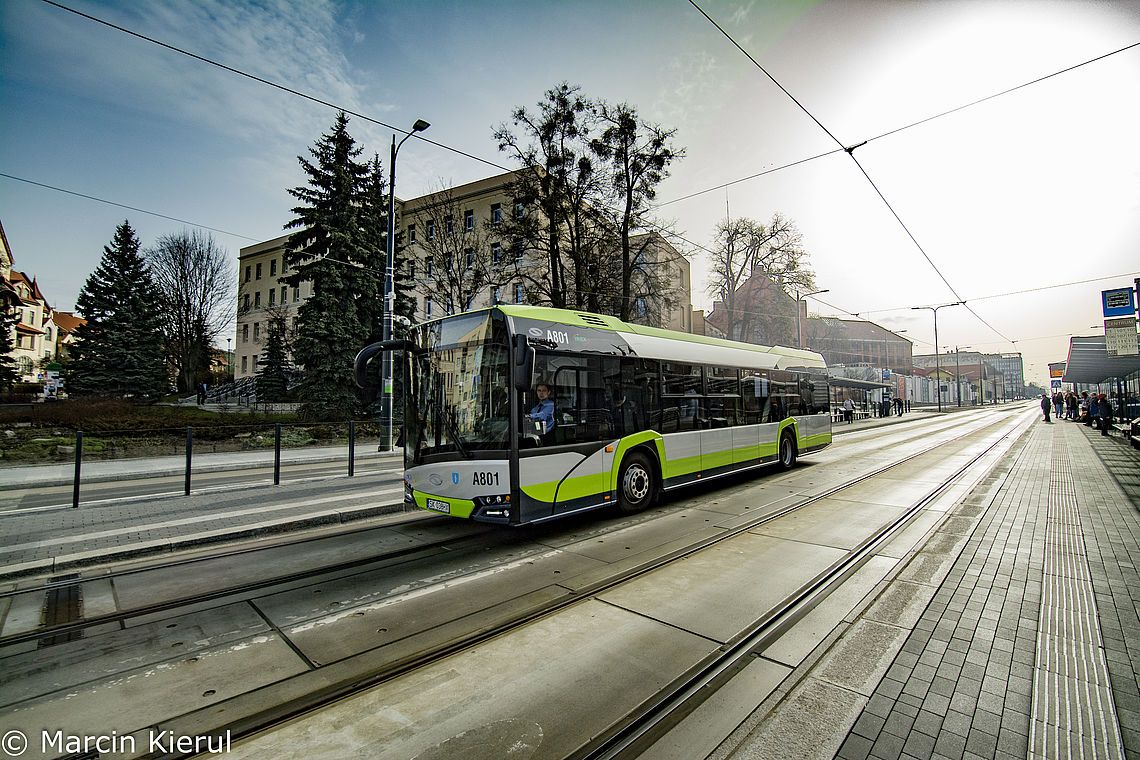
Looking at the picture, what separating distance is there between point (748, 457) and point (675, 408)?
10.2 ft

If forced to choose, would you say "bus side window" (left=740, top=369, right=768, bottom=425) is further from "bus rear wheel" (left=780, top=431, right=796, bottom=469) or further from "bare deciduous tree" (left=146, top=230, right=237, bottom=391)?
"bare deciduous tree" (left=146, top=230, right=237, bottom=391)

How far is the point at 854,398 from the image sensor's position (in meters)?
53.6

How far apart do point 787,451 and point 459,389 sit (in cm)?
928

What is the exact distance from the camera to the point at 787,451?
12.4 meters

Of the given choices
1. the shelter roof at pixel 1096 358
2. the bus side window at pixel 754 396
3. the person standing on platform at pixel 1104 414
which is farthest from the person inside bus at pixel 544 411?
the person standing on platform at pixel 1104 414

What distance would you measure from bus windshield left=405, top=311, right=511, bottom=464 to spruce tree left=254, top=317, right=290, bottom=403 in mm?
28577

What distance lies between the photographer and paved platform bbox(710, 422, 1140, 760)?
8.45ft

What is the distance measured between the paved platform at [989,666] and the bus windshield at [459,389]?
4025 millimetres

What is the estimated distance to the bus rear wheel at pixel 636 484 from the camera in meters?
7.67

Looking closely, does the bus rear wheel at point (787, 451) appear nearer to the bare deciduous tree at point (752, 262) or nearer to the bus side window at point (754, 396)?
the bus side window at point (754, 396)

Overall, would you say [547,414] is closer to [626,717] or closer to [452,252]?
[626,717]

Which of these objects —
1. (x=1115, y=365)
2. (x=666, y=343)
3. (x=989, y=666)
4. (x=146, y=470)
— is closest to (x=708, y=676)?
(x=989, y=666)

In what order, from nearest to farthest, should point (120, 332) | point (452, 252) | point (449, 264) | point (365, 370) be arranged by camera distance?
point (365, 370) → point (449, 264) → point (452, 252) → point (120, 332)

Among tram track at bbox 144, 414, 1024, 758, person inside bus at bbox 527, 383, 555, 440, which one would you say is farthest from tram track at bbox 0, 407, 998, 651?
tram track at bbox 144, 414, 1024, 758
